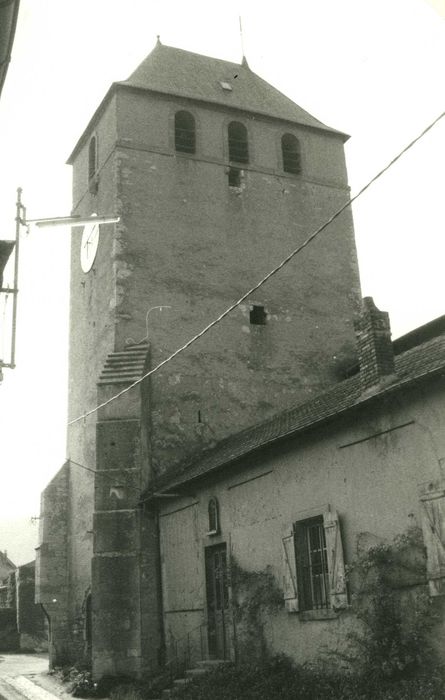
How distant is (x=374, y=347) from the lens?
41.7 feet

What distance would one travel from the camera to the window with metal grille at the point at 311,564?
12695 millimetres

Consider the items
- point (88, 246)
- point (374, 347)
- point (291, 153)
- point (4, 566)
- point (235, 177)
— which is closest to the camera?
point (374, 347)

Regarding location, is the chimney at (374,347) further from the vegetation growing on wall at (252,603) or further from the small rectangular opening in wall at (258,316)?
the small rectangular opening in wall at (258,316)

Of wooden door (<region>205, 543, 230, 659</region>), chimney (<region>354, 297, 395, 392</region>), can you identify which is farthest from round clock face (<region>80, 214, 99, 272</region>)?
chimney (<region>354, 297, 395, 392</region>)

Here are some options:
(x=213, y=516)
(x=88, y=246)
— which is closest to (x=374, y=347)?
(x=213, y=516)

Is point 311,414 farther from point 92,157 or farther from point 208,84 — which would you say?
point 208,84

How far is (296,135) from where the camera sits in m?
23.9

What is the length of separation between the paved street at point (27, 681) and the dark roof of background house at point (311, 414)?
16.0ft

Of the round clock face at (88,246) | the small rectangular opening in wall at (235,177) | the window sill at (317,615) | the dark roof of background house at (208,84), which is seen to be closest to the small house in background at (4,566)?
the round clock face at (88,246)

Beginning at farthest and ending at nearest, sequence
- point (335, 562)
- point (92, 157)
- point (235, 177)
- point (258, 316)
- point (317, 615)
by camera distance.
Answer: point (92, 157)
point (235, 177)
point (258, 316)
point (317, 615)
point (335, 562)

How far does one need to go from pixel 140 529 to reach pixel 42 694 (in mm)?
3851

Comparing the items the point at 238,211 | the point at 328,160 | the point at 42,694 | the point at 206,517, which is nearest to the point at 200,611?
the point at 206,517

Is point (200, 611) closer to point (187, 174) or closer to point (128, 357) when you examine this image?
point (128, 357)

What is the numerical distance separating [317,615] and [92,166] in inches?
647
